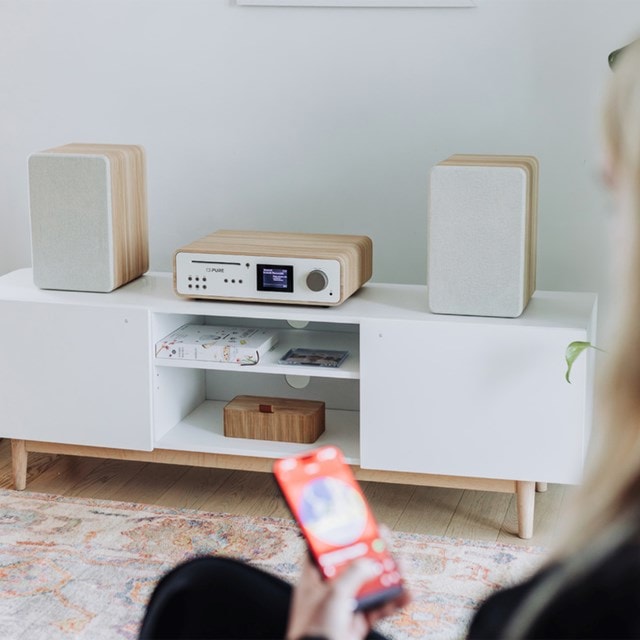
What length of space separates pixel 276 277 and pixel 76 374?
535 mm

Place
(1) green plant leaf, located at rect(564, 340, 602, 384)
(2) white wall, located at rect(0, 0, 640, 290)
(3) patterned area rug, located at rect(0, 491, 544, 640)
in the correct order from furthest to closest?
(2) white wall, located at rect(0, 0, 640, 290) < (1) green plant leaf, located at rect(564, 340, 602, 384) < (3) patterned area rug, located at rect(0, 491, 544, 640)

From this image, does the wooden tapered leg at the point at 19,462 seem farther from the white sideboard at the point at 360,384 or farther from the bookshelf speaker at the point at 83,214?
the bookshelf speaker at the point at 83,214

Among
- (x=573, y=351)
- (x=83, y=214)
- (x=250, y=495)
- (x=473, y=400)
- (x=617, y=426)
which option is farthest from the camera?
(x=250, y=495)

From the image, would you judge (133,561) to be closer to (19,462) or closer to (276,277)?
(19,462)

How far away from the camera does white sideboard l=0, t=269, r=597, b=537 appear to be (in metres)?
2.33

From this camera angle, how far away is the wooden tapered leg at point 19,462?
8.77 ft

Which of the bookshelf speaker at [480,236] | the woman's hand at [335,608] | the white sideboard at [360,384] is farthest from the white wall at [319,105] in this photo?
the woman's hand at [335,608]

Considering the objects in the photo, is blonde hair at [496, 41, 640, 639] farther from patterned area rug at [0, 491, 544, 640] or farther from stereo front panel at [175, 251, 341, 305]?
stereo front panel at [175, 251, 341, 305]

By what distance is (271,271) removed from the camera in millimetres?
2447

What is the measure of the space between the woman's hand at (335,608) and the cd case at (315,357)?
1.49m

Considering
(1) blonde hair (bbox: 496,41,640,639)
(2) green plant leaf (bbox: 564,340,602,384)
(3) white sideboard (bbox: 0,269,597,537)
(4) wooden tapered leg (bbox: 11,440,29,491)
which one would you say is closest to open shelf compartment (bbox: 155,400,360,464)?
(3) white sideboard (bbox: 0,269,597,537)

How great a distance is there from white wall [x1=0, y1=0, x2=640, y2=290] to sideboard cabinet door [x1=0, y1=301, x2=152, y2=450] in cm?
50

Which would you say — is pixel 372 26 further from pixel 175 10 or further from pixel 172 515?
pixel 172 515

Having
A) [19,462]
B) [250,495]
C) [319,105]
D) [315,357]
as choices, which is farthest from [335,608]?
[319,105]
